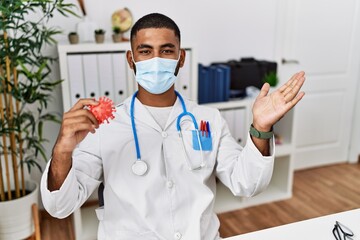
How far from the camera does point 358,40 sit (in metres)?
3.36

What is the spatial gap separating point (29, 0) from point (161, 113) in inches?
39.1

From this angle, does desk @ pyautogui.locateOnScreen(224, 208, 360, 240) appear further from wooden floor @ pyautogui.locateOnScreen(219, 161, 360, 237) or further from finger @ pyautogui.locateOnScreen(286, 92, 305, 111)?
wooden floor @ pyautogui.locateOnScreen(219, 161, 360, 237)

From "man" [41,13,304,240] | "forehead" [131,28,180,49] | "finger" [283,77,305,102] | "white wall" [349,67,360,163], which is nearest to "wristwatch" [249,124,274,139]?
"man" [41,13,304,240]

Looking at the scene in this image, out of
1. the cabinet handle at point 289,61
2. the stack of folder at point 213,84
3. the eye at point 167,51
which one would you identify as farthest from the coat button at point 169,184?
the cabinet handle at point 289,61

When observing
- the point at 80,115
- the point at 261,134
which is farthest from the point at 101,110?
the point at 261,134

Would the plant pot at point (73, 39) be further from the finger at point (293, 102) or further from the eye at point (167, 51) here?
the finger at point (293, 102)

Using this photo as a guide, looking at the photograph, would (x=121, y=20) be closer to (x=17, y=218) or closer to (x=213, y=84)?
(x=213, y=84)

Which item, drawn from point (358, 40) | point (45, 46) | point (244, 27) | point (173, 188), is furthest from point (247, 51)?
point (173, 188)

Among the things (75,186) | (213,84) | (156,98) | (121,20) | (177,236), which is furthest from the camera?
(213,84)

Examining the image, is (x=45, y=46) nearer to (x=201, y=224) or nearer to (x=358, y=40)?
(x=201, y=224)

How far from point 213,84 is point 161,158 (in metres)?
1.40

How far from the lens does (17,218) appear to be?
2221 mm

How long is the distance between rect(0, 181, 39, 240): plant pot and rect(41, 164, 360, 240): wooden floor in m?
0.21

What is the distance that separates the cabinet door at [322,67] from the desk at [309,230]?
74.7 inches
